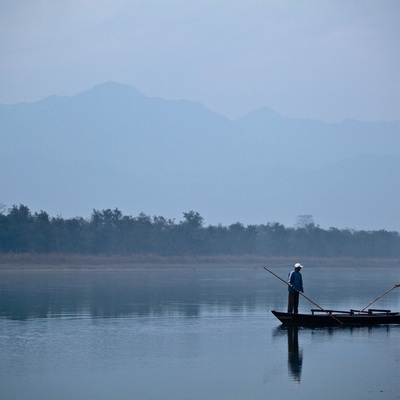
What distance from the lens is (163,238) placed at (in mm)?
93250

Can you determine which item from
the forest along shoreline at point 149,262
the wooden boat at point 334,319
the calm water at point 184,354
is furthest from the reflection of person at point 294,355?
the forest along shoreline at point 149,262

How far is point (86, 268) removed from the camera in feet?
244

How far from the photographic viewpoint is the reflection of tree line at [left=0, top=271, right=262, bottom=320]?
30.1 metres

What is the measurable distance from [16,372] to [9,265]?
54599 millimetres

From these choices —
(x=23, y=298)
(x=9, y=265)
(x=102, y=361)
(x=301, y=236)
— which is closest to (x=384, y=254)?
(x=301, y=236)

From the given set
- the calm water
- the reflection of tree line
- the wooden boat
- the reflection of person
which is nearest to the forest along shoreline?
the reflection of tree line

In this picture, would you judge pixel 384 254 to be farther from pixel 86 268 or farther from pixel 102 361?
pixel 102 361

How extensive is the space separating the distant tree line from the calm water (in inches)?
1937

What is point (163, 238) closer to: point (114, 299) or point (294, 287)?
point (114, 299)

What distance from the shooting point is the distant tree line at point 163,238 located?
8231cm

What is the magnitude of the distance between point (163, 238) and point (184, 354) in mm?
73972

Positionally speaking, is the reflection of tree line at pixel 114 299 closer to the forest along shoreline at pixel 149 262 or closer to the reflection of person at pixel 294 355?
the reflection of person at pixel 294 355

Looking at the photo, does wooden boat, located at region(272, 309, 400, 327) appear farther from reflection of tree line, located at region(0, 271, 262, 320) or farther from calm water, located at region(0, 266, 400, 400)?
reflection of tree line, located at region(0, 271, 262, 320)

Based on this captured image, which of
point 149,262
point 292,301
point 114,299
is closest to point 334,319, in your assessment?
point 292,301
